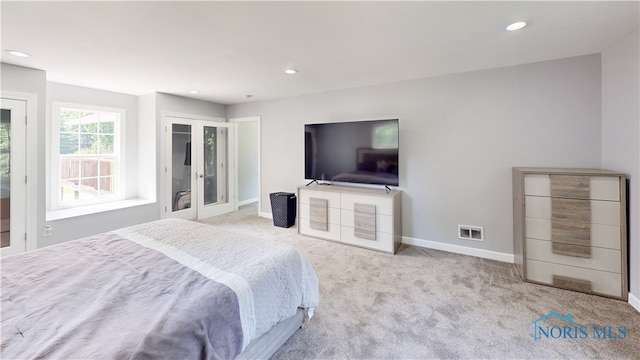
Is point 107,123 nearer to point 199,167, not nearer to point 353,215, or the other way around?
point 199,167

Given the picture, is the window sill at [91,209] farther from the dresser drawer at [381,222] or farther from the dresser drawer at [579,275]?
the dresser drawer at [579,275]

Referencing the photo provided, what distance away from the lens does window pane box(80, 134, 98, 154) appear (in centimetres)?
421

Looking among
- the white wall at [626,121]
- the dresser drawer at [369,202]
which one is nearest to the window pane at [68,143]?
the dresser drawer at [369,202]

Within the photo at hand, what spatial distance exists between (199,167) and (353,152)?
3.15 m

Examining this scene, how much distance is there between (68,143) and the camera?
4.05 meters

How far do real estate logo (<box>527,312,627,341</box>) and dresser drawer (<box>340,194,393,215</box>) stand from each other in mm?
1789

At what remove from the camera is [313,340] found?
187 cm

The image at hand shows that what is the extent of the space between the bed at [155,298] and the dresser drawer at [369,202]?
1.85 meters

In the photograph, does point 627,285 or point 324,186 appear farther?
point 324,186

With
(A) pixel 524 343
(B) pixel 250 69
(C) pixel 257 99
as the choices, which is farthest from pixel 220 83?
(A) pixel 524 343

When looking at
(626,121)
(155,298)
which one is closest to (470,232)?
(626,121)

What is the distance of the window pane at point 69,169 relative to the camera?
4.01m

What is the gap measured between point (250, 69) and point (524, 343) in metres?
3.64

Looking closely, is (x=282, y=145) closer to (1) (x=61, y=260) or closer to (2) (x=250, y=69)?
(2) (x=250, y=69)
